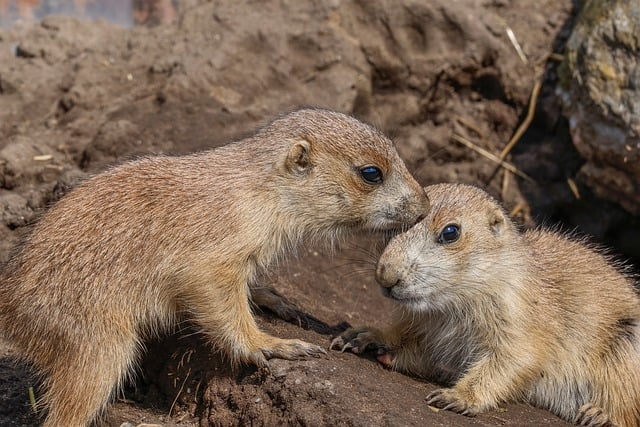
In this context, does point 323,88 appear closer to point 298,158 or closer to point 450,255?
point 298,158

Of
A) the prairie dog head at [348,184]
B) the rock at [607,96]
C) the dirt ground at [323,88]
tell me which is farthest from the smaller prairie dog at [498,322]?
the rock at [607,96]

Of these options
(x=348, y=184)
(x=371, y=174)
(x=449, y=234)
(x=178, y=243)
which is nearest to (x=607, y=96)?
(x=449, y=234)

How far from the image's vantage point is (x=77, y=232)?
17.2 ft

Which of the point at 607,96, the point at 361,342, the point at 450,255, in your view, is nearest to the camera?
the point at 450,255

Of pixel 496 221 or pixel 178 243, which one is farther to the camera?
pixel 496 221

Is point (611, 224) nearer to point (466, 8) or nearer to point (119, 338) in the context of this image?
point (466, 8)

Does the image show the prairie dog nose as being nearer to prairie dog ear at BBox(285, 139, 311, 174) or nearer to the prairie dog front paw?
the prairie dog front paw

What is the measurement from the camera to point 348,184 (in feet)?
18.0

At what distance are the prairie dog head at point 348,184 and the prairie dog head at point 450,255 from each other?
162mm

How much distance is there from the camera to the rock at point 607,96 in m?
7.62

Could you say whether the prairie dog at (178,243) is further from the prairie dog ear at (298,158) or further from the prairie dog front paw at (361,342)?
A: the prairie dog front paw at (361,342)

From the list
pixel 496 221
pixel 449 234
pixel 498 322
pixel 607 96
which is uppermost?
pixel 607 96

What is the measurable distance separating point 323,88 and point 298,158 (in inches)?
135

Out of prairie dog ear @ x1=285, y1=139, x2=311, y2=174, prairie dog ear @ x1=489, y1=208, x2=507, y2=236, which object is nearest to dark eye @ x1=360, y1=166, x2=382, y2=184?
prairie dog ear @ x1=285, y1=139, x2=311, y2=174
